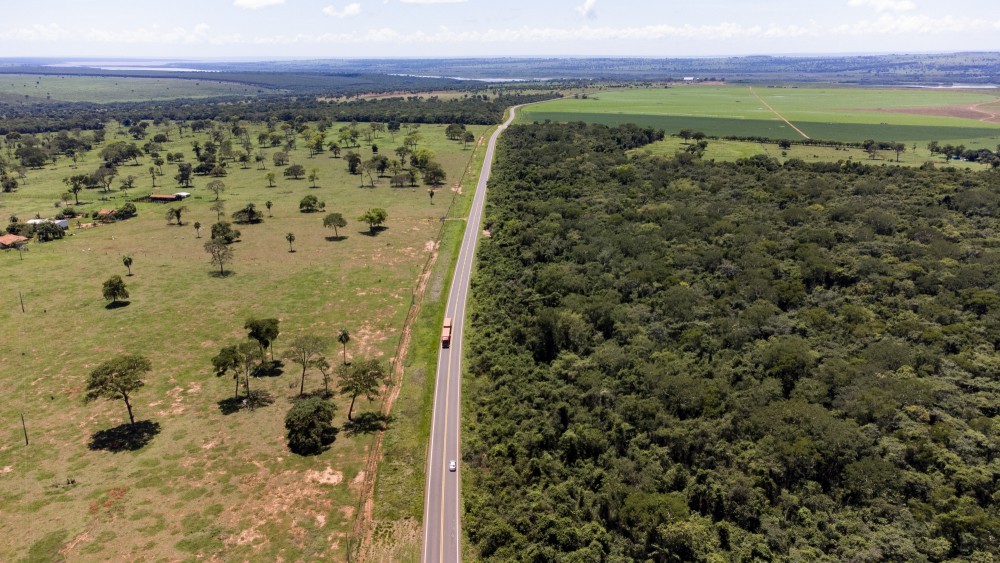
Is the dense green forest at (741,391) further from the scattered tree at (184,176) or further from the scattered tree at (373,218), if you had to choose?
the scattered tree at (184,176)

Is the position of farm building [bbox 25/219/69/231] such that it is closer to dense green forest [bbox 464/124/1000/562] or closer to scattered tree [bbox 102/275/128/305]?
scattered tree [bbox 102/275/128/305]

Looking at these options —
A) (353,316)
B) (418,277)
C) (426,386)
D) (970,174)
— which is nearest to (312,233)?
(418,277)

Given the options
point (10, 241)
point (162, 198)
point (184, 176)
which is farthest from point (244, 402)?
point (184, 176)

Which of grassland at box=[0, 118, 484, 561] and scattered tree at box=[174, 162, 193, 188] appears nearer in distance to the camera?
grassland at box=[0, 118, 484, 561]

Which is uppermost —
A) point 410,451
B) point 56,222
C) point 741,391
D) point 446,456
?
point 56,222

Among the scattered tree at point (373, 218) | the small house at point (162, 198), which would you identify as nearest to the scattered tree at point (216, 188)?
the small house at point (162, 198)

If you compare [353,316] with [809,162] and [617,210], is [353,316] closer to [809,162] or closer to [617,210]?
[617,210]


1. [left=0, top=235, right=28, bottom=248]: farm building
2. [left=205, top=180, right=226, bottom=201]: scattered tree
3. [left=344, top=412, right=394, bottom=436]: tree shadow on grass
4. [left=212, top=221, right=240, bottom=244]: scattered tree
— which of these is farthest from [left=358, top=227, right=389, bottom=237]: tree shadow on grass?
[left=0, top=235, right=28, bottom=248]: farm building

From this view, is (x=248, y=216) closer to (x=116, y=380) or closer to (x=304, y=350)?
(x=116, y=380)
